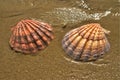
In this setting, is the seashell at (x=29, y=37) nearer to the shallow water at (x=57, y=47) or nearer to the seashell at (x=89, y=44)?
the shallow water at (x=57, y=47)

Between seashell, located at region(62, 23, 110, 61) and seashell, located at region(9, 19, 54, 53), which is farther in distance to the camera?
seashell, located at region(9, 19, 54, 53)

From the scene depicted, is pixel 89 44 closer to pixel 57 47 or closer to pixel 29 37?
pixel 57 47

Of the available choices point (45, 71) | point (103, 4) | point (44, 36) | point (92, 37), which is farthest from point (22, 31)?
point (103, 4)

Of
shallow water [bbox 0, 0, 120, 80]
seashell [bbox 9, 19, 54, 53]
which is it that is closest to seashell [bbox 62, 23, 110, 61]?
shallow water [bbox 0, 0, 120, 80]

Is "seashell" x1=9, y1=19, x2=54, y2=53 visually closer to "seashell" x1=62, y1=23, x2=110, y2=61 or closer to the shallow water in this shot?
the shallow water

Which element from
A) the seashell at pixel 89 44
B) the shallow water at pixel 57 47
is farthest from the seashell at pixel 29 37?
the seashell at pixel 89 44

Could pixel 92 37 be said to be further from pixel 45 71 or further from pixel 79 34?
pixel 45 71
